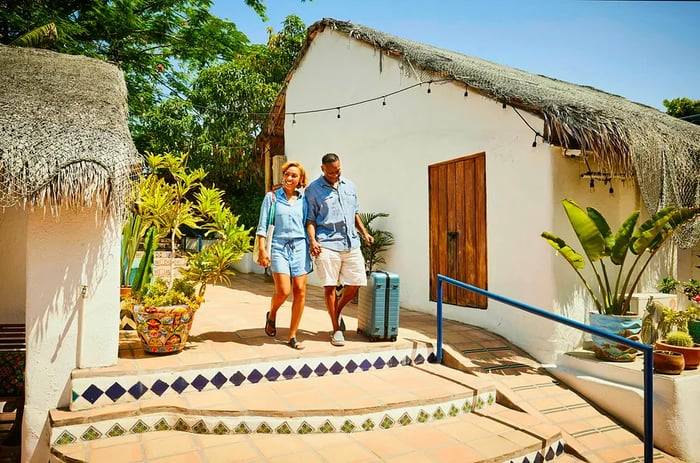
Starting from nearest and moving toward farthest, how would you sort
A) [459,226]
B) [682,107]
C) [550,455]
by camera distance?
[550,455] < [459,226] < [682,107]

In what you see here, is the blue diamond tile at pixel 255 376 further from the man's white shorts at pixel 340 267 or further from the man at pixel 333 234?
the man's white shorts at pixel 340 267

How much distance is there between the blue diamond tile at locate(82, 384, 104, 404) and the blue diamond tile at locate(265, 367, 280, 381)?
1347 mm

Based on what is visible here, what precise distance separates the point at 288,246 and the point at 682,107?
19.4 m

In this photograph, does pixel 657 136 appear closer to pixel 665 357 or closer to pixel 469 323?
pixel 665 357

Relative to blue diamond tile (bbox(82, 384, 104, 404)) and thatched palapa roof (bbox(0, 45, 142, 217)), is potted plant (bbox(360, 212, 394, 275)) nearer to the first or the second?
thatched palapa roof (bbox(0, 45, 142, 217))

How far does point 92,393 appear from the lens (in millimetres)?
3738

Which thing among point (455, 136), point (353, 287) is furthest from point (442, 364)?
point (455, 136)

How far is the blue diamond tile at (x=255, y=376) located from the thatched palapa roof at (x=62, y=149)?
180 cm

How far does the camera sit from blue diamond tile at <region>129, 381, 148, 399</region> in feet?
12.6

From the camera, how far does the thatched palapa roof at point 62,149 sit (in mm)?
3463

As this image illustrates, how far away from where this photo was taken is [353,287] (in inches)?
200

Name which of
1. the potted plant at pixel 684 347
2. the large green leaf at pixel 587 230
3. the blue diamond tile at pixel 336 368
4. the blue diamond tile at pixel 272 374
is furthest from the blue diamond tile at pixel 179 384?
the potted plant at pixel 684 347

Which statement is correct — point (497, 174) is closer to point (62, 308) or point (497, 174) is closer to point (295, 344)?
point (295, 344)

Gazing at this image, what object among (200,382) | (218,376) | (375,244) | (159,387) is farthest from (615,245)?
(159,387)
